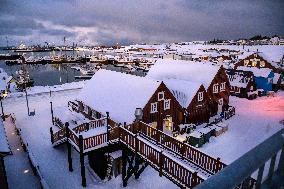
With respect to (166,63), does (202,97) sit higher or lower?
lower

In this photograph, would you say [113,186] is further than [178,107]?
No

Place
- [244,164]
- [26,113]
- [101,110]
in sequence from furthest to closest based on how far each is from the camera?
[26,113]
[101,110]
[244,164]

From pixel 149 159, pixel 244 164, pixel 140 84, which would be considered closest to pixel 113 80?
pixel 140 84

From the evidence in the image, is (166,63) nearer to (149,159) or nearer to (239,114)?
(239,114)

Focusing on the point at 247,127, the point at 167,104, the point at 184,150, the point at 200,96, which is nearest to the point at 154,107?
the point at 167,104

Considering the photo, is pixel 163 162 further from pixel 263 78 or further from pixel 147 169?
pixel 263 78

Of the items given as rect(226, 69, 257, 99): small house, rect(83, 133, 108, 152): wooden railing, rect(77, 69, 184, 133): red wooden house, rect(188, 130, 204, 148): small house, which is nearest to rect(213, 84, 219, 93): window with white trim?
rect(77, 69, 184, 133): red wooden house

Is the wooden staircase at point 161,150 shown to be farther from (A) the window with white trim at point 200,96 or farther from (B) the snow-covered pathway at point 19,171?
(A) the window with white trim at point 200,96

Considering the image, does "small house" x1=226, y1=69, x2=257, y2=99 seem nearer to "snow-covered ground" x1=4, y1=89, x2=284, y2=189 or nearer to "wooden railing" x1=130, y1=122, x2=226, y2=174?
"snow-covered ground" x1=4, y1=89, x2=284, y2=189
